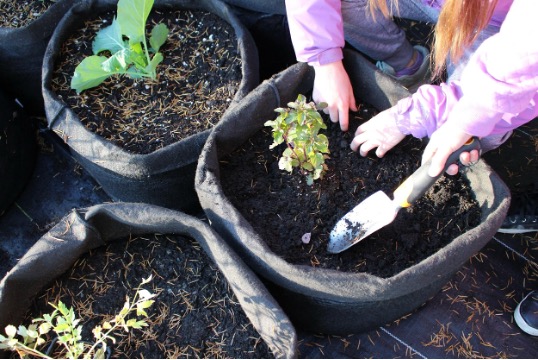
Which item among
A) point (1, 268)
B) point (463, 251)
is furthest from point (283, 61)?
point (1, 268)

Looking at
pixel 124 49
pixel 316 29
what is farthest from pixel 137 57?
pixel 316 29

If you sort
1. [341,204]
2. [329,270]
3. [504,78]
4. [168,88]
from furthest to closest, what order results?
[168,88]
[341,204]
[329,270]
[504,78]

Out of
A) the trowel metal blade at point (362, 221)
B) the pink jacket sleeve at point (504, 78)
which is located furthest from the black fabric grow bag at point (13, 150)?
the pink jacket sleeve at point (504, 78)

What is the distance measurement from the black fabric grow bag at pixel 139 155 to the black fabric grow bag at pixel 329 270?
0.32 feet

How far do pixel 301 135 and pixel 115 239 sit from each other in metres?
0.53

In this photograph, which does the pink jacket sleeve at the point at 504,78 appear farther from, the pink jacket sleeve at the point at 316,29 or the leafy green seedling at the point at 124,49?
the leafy green seedling at the point at 124,49

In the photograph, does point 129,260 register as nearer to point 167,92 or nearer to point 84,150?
point 84,150

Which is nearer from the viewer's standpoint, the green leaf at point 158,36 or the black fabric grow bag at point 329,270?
the black fabric grow bag at point 329,270

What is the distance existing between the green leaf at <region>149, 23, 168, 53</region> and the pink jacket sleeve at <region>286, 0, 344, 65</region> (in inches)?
15.6

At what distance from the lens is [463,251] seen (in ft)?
3.56

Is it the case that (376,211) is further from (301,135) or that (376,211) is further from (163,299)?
(163,299)

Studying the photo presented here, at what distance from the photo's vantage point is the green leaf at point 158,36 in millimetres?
1522

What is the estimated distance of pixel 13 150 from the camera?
1625 mm

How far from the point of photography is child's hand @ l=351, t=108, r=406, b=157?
1272mm
